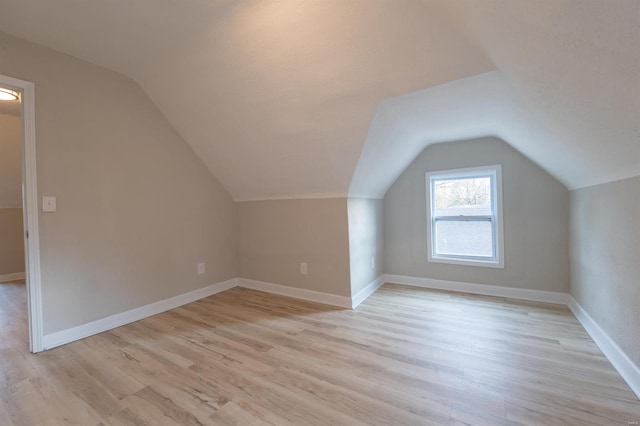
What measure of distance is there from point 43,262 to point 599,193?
431 cm

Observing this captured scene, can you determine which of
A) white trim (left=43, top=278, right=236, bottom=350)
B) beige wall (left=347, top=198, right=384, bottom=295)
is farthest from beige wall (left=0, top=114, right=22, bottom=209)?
beige wall (left=347, top=198, right=384, bottom=295)

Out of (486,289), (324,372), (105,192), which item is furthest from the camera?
(486,289)

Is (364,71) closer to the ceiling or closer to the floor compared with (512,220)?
closer to the ceiling

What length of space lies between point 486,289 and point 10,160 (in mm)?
6677

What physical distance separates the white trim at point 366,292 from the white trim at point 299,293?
0.08 metres

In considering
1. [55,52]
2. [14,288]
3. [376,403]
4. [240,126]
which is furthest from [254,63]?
[14,288]

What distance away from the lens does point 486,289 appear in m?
3.10

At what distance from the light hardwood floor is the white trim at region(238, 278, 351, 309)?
27 cm

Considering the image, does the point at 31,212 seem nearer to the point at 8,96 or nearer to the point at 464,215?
the point at 8,96

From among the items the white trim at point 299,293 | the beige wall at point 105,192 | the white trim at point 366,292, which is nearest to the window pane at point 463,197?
the white trim at point 366,292

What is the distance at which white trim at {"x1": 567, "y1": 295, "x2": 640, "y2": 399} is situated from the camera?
1.47 meters

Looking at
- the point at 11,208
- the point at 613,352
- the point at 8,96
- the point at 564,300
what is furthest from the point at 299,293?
the point at 11,208

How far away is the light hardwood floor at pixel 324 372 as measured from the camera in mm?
1343

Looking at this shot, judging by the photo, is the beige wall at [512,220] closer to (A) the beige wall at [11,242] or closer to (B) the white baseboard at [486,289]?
(B) the white baseboard at [486,289]
